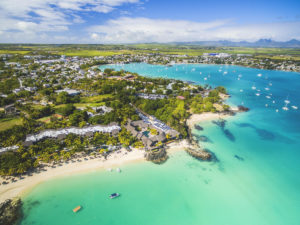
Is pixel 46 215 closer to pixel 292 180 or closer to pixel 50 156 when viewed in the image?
pixel 50 156

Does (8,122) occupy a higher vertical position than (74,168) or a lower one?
higher

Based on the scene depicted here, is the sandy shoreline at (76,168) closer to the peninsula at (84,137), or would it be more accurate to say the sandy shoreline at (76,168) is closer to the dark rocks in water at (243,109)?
the peninsula at (84,137)

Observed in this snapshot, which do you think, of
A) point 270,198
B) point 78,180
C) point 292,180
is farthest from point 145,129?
point 292,180

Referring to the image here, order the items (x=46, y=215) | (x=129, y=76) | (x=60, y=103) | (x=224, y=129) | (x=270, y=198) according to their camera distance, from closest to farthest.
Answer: (x=46, y=215) → (x=270, y=198) → (x=224, y=129) → (x=60, y=103) → (x=129, y=76)

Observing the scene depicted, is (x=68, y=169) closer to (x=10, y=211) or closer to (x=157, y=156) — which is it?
(x=10, y=211)

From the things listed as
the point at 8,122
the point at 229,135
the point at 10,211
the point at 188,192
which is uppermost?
the point at 8,122

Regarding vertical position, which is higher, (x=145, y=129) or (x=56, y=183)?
(x=145, y=129)

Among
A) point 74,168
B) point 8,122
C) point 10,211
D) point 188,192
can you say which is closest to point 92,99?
point 8,122
